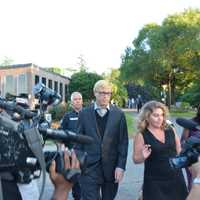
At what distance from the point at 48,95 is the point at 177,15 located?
63.4 meters

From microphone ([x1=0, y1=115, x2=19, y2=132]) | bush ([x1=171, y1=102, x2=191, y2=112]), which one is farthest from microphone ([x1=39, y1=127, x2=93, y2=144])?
bush ([x1=171, y1=102, x2=191, y2=112])

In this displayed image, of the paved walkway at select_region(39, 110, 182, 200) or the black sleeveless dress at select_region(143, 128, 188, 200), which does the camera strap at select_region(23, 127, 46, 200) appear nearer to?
the black sleeveless dress at select_region(143, 128, 188, 200)

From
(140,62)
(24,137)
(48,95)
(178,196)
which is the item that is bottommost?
(178,196)

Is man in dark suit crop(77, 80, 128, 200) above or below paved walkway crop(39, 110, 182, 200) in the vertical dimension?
above

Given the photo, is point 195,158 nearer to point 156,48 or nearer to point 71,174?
point 71,174

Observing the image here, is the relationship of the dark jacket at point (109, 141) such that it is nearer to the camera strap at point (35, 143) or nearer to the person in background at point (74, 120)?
the person in background at point (74, 120)

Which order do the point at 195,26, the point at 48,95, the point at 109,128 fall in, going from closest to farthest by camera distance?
1. the point at 48,95
2. the point at 109,128
3. the point at 195,26

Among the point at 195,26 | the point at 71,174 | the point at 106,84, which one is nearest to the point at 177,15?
the point at 195,26

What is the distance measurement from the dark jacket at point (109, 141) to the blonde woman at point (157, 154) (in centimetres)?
38

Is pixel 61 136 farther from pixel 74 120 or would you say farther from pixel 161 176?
pixel 74 120

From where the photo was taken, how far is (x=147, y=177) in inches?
244

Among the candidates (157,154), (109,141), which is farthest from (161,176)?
(109,141)

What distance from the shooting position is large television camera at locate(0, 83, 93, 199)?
7.25 feet

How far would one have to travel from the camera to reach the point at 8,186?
270 cm
